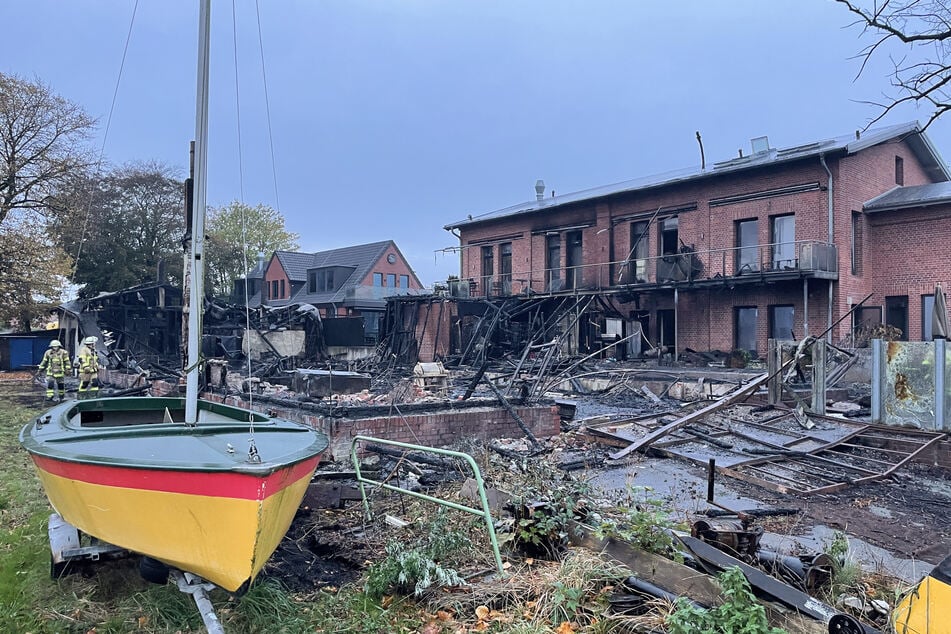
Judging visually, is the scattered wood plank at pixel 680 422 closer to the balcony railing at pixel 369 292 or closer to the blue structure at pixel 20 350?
the blue structure at pixel 20 350

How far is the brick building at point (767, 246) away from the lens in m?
21.7

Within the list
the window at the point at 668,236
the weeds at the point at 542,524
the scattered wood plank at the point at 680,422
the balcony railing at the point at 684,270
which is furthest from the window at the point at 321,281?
the weeds at the point at 542,524

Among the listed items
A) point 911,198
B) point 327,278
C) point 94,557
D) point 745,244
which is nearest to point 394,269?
point 327,278

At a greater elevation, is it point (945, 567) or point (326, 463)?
point (945, 567)

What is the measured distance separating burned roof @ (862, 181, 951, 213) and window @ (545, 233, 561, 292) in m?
12.6

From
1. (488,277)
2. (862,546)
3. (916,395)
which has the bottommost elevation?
(862,546)

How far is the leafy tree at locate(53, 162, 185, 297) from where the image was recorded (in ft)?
123

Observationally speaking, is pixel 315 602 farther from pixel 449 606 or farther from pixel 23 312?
pixel 23 312

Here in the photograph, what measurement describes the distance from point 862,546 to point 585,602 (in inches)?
130

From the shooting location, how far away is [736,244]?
958 inches

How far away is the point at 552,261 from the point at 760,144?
33.7 feet

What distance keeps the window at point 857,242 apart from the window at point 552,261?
11.9 m

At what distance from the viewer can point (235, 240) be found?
52281mm

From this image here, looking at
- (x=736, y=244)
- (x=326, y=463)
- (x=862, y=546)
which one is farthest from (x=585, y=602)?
(x=736, y=244)
